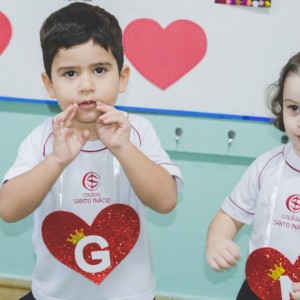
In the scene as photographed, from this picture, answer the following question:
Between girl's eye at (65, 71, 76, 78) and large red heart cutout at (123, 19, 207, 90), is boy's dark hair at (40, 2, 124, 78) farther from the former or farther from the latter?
large red heart cutout at (123, 19, 207, 90)

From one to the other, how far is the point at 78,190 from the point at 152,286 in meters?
0.25

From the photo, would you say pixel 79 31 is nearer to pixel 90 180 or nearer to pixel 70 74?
pixel 70 74

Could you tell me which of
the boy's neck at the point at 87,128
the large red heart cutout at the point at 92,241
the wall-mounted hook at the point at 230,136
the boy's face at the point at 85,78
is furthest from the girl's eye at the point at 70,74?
the wall-mounted hook at the point at 230,136

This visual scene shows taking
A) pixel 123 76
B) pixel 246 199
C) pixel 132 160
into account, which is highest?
pixel 123 76

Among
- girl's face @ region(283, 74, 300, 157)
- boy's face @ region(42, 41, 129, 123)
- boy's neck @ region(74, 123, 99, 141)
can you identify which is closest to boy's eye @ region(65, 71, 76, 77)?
boy's face @ region(42, 41, 129, 123)

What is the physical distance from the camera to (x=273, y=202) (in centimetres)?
100

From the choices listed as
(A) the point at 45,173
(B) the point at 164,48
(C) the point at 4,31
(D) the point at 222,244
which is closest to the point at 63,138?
(A) the point at 45,173

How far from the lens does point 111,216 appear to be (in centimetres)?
102

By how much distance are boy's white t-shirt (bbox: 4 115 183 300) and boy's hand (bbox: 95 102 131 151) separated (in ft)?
0.27

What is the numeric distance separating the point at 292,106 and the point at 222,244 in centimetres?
28

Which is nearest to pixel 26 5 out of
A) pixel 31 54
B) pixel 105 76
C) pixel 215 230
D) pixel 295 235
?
pixel 31 54

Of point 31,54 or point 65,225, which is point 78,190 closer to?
point 65,225

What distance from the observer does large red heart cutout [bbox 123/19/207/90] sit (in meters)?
1.41

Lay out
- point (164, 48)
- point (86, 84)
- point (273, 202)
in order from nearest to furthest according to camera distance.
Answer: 1. point (86, 84)
2. point (273, 202)
3. point (164, 48)
